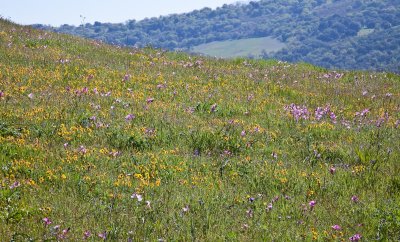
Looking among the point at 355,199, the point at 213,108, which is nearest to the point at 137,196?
the point at 355,199

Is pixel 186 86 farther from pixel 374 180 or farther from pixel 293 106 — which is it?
pixel 374 180

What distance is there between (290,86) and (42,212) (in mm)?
10725

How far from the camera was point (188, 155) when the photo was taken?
355 inches

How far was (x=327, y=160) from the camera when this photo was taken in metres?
9.45

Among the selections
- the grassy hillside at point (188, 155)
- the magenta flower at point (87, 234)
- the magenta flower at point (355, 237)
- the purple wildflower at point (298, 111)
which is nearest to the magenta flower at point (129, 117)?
the grassy hillside at point (188, 155)

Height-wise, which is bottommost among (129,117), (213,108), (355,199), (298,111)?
(355,199)

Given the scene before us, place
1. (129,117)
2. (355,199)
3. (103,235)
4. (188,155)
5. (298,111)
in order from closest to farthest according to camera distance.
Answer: (103,235) → (355,199) → (188,155) → (129,117) → (298,111)

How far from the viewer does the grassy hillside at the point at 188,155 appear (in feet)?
21.1

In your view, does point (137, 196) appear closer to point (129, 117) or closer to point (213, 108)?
point (129, 117)

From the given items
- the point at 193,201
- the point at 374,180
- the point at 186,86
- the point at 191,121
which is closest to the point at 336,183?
the point at 374,180

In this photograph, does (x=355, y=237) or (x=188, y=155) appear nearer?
(x=355, y=237)

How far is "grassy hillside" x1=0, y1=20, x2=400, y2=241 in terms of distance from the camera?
642cm

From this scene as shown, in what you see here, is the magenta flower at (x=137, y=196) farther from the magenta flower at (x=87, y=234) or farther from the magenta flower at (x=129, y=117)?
the magenta flower at (x=129, y=117)

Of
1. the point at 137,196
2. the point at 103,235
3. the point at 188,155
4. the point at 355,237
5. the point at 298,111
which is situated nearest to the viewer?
the point at 103,235
